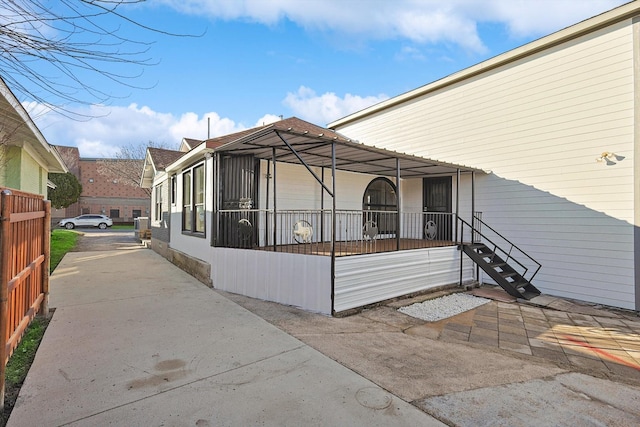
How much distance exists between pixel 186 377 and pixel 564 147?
25.8ft

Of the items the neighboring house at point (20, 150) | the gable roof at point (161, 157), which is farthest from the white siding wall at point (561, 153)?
the gable roof at point (161, 157)

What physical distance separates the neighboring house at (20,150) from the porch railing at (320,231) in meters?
3.45

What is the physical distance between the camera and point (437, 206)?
9.30m

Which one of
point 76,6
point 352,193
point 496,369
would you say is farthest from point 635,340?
point 76,6

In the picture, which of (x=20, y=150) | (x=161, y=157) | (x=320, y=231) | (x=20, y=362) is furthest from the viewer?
(x=161, y=157)

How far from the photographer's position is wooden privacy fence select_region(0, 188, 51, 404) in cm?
238

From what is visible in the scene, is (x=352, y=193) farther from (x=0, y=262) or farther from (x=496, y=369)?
(x=0, y=262)

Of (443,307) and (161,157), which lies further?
(161,157)

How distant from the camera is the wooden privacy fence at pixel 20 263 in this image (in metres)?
2.38

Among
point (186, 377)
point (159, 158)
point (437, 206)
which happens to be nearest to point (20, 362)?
point (186, 377)

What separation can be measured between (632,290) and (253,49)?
8.47 metres

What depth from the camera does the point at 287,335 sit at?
4.01 m

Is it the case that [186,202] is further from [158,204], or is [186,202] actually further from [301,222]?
[158,204]

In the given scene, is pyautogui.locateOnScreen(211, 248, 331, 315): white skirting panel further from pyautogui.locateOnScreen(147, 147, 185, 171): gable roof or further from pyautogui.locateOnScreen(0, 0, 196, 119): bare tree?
pyautogui.locateOnScreen(147, 147, 185, 171): gable roof
